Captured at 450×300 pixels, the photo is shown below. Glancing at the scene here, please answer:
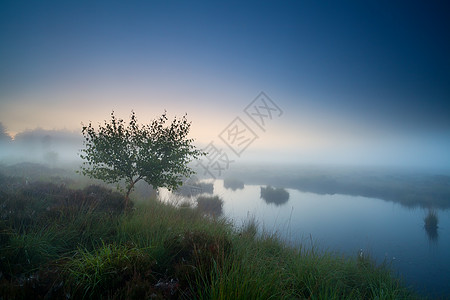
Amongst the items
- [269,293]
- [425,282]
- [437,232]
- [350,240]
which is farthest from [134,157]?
[437,232]

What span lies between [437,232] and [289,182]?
3262cm

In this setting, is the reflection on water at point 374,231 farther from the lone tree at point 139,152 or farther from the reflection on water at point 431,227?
the lone tree at point 139,152

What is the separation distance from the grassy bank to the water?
11.1ft

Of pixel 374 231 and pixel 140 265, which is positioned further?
pixel 374 231

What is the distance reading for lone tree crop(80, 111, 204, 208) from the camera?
9.41 meters

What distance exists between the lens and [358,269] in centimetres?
701

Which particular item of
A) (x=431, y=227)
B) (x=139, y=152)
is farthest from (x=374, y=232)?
(x=139, y=152)

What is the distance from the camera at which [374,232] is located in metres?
20.7

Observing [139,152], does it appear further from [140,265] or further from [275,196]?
[275,196]

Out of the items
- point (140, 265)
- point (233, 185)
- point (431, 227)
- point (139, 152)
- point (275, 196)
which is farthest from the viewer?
point (233, 185)

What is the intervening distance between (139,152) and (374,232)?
2570 cm

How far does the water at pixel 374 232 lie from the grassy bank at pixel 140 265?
3.37 meters

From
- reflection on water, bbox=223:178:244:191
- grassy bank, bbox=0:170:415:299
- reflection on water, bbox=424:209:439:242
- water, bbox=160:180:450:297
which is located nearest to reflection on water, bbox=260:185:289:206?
water, bbox=160:180:450:297

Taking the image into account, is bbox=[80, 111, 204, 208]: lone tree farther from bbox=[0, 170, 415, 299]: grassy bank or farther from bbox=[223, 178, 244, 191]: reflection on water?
bbox=[223, 178, 244, 191]: reflection on water
